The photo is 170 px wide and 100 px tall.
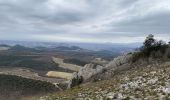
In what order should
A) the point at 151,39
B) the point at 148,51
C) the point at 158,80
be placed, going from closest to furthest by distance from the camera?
the point at 158,80 < the point at 148,51 < the point at 151,39

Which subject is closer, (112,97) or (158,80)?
(112,97)

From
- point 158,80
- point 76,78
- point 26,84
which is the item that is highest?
point 158,80

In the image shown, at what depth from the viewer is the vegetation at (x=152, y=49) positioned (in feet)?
205

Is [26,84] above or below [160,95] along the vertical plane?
below

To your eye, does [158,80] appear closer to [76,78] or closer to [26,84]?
[76,78]


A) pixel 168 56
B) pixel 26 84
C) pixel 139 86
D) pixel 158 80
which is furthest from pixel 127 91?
pixel 26 84

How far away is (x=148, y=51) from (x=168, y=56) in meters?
9.62

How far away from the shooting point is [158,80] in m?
28.9

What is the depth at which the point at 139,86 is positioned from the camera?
2794cm

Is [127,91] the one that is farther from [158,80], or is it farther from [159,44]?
[159,44]

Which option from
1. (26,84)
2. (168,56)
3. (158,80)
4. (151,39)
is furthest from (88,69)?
(26,84)

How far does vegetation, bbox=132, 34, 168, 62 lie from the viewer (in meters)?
62.5

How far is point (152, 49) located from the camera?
67.8 meters

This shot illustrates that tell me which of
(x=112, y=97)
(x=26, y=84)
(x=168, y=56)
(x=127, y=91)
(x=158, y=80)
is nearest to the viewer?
(x=112, y=97)
